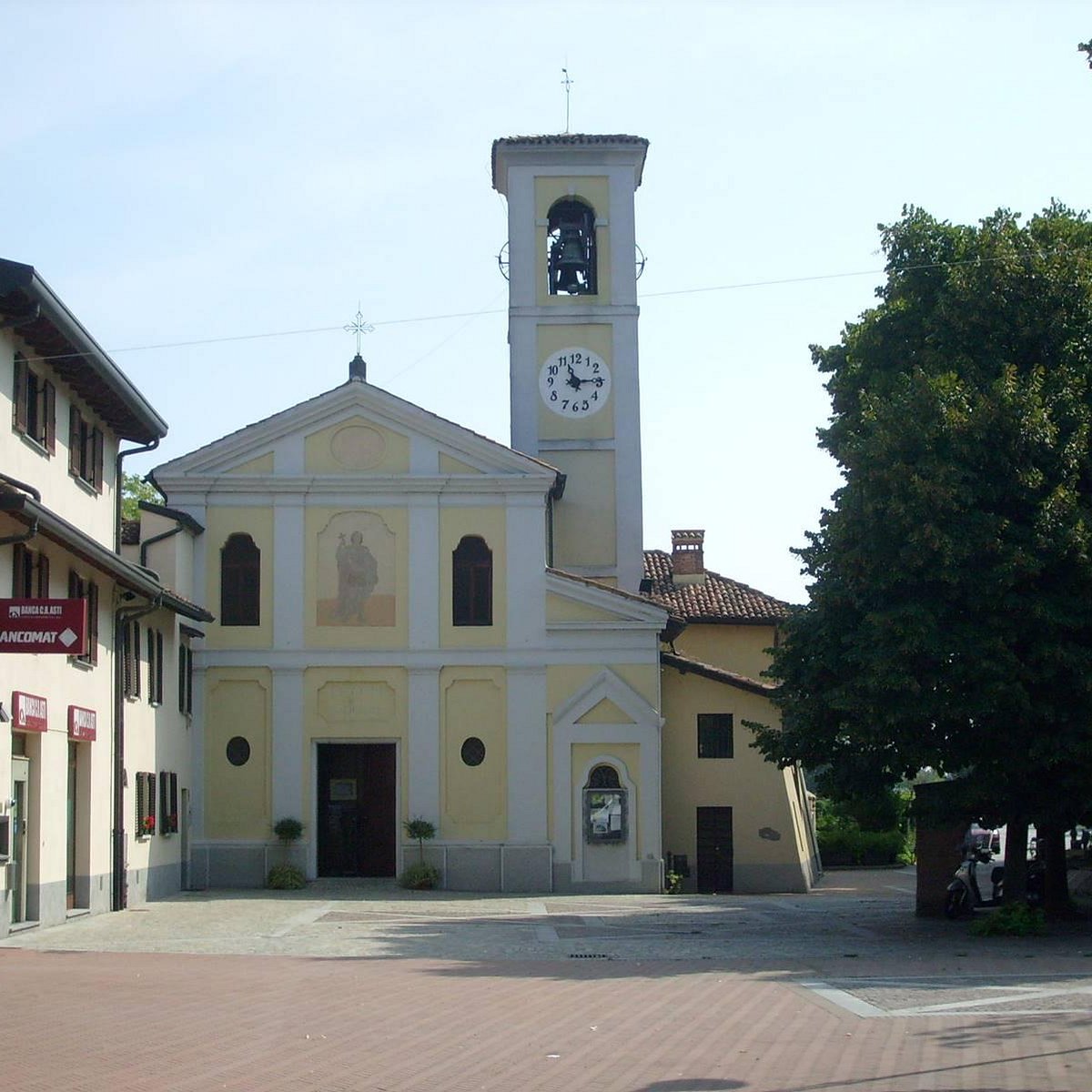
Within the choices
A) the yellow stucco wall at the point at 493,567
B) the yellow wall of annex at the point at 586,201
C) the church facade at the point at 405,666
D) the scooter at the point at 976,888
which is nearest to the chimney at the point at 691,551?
the yellow wall of annex at the point at 586,201

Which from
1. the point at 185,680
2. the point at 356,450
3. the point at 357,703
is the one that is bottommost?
the point at 357,703

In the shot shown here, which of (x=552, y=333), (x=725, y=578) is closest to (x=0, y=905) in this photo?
(x=552, y=333)

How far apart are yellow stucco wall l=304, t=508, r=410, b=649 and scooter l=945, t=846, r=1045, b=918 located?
12.9 m

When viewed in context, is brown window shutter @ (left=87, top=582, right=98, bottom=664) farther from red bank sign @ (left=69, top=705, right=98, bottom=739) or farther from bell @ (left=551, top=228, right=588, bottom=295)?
bell @ (left=551, top=228, right=588, bottom=295)

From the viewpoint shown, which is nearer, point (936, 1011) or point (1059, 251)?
point (936, 1011)

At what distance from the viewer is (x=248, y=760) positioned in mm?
32562

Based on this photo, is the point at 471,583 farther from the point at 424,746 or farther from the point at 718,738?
the point at 718,738

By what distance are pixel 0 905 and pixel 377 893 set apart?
39.0 ft

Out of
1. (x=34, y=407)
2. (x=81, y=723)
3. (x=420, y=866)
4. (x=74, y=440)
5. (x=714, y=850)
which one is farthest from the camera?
(x=714, y=850)

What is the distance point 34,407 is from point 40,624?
16.4ft

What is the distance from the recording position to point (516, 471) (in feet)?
109

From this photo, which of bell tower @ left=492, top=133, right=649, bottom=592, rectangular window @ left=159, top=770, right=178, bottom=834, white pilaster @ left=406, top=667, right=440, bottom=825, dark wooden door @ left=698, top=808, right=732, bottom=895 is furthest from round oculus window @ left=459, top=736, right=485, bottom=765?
bell tower @ left=492, top=133, right=649, bottom=592

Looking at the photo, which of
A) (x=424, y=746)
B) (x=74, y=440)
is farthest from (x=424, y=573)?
(x=74, y=440)

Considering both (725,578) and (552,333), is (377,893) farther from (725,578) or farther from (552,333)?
(725,578)
